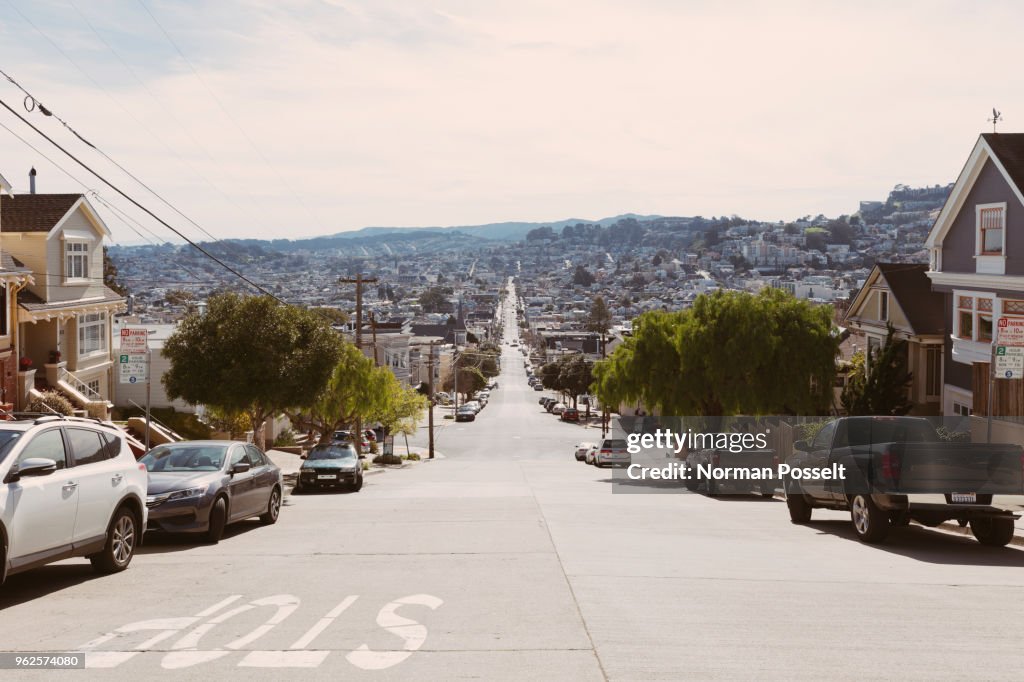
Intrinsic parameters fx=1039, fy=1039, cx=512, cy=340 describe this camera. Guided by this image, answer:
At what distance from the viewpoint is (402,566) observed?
487 inches

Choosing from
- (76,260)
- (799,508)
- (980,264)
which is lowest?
(799,508)

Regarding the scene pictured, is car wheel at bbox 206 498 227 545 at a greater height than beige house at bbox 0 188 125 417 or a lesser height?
lesser

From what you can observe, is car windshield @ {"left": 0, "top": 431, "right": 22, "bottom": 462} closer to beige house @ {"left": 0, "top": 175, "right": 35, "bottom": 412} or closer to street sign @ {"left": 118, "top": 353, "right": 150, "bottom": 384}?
street sign @ {"left": 118, "top": 353, "right": 150, "bottom": 384}

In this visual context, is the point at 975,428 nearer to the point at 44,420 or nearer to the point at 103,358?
the point at 44,420

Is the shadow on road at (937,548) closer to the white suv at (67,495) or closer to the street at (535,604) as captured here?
the street at (535,604)

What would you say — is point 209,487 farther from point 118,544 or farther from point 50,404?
point 50,404

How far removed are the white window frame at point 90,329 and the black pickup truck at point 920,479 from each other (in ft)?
98.1

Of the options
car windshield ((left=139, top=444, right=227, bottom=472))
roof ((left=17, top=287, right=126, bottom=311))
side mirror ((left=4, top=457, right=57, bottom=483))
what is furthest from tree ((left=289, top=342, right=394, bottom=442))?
side mirror ((left=4, top=457, right=57, bottom=483))

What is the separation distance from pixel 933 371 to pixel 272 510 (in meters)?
28.2

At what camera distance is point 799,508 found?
59.9 feet

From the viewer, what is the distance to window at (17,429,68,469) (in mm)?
10180

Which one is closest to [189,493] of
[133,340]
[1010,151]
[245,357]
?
[133,340]

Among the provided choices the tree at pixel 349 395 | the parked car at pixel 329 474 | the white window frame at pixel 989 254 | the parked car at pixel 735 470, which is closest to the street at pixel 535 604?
the parked car at pixel 735 470

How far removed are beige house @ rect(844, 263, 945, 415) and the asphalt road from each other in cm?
2270
